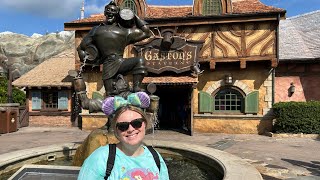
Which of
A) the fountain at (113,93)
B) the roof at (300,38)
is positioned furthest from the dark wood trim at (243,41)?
the fountain at (113,93)

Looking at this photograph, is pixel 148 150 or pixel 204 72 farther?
pixel 204 72

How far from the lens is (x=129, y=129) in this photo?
1.71m

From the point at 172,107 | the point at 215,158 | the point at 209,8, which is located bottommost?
the point at 215,158

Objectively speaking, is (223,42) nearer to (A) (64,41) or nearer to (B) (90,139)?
(B) (90,139)

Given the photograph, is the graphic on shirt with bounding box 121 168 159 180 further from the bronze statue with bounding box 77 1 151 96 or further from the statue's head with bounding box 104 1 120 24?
the statue's head with bounding box 104 1 120 24

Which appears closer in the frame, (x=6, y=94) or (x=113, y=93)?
(x=113, y=93)

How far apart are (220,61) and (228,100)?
2.11 meters

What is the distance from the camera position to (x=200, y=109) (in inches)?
530

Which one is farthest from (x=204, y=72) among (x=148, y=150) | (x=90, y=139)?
(x=148, y=150)

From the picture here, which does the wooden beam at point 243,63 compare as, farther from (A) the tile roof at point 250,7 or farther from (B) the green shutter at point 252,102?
(A) the tile roof at point 250,7

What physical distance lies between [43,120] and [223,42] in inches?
459

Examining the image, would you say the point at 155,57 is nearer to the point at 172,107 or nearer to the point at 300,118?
the point at 172,107

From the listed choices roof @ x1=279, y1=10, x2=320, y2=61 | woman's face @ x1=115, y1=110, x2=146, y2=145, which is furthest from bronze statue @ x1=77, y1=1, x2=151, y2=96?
roof @ x1=279, y1=10, x2=320, y2=61

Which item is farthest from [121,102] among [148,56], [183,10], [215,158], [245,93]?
[183,10]
